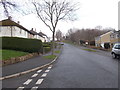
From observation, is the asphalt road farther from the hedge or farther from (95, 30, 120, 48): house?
(95, 30, 120, 48): house

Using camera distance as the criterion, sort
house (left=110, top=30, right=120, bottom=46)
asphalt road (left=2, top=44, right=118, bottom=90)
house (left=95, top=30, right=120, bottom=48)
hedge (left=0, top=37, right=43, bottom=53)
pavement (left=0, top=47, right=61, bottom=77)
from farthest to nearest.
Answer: house (left=95, top=30, right=120, bottom=48), house (left=110, top=30, right=120, bottom=46), hedge (left=0, top=37, right=43, bottom=53), pavement (left=0, top=47, right=61, bottom=77), asphalt road (left=2, top=44, right=118, bottom=90)

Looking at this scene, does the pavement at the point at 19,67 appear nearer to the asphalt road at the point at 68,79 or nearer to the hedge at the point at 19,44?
the asphalt road at the point at 68,79

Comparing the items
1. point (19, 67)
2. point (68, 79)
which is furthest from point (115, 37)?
point (68, 79)

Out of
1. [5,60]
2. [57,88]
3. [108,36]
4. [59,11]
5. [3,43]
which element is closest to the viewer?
[57,88]

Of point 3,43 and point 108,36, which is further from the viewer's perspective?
point 108,36

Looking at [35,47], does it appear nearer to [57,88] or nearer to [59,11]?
[59,11]

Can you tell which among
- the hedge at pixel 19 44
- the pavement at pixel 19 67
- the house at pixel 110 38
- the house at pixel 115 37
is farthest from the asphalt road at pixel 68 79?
the house at pixel 110 38

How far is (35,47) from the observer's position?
20.1 m

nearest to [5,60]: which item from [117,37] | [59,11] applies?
[59,11]

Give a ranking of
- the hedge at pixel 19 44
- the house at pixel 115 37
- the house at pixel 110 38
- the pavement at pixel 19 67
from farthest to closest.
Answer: the house at pixel 110 38 < the house at pixel 115 37 < the hedge at pixel 19 44 < the pavement at pixel 19 67

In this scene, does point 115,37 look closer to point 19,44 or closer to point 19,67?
point 19,44

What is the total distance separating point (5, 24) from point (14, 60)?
73.8 ft

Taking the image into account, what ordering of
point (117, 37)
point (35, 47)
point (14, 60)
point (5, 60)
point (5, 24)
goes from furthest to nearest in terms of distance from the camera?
point (117, 37), point (5, 24), point (35, 47), point (14, 60), point (5, 60)

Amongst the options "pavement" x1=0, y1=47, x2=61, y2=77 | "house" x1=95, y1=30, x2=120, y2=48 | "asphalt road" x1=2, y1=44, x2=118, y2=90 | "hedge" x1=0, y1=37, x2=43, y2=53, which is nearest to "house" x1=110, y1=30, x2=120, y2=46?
"house" x1=95, y1=30, x2=120, y2=48
